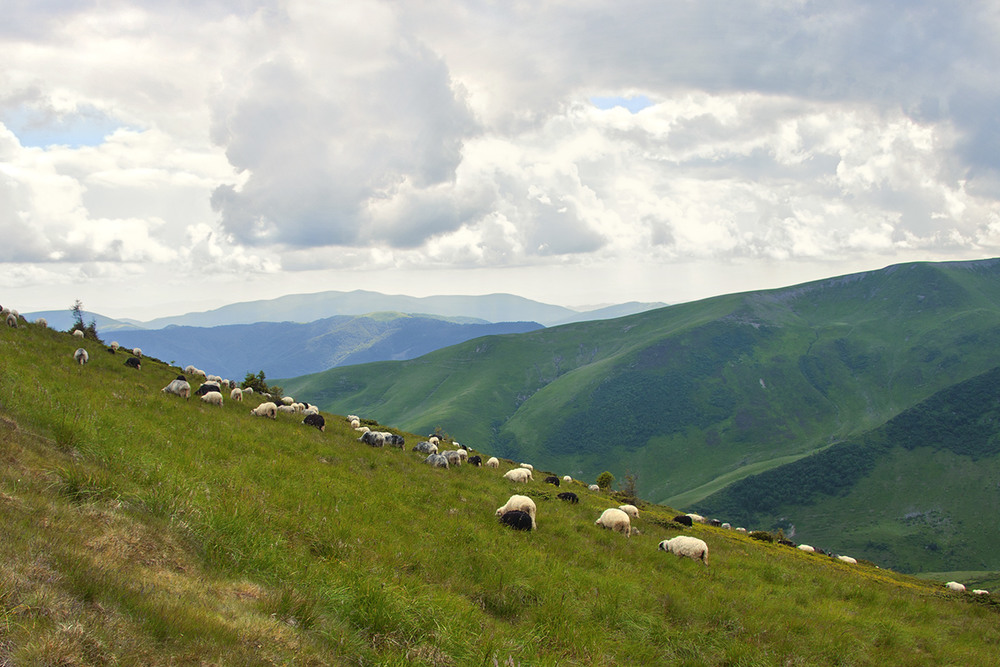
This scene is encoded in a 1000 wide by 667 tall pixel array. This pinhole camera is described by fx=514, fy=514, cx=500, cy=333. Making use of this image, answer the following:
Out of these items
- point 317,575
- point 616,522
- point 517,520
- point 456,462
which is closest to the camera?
point 317,575

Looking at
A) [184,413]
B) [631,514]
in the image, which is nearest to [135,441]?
[184,413]

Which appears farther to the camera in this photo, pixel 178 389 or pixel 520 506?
pixel 178 389

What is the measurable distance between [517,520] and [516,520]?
36 mm

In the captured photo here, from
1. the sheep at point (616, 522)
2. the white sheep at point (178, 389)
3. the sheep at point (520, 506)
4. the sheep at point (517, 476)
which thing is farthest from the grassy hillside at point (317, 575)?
the sheep at point (517, 476)

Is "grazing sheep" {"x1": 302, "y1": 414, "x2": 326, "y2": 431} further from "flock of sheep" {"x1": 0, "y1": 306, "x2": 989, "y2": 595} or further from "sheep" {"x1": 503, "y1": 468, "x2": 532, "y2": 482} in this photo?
"sheep" {"x1": 503, "y1": 468, "x2": 532, "y2": 482}

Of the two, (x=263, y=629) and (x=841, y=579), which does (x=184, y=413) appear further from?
(x=841, y=579)

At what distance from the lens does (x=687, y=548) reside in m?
21.6

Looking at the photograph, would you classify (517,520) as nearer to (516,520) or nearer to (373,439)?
(516,520)

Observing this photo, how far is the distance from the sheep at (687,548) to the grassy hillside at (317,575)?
138 cm

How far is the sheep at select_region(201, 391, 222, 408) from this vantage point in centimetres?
2888

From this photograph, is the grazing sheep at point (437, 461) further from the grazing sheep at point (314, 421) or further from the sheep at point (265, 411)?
the sheep at point (265, 411)

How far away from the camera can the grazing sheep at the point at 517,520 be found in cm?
1836

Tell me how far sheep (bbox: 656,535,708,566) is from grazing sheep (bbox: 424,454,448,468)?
12.8 m

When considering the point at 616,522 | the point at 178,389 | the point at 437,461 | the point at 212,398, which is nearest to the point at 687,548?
the point at 616,522
